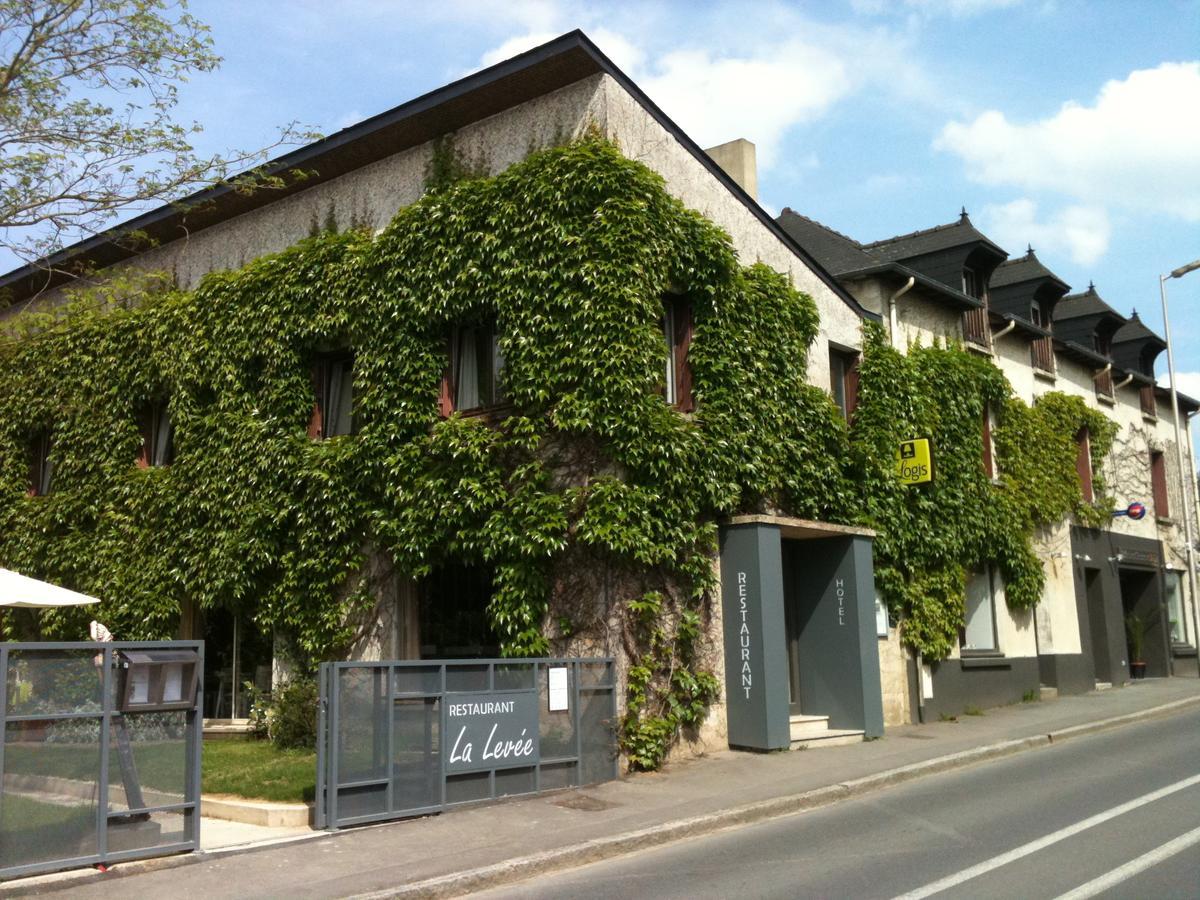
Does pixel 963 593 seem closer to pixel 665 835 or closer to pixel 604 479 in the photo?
pixel 604 479

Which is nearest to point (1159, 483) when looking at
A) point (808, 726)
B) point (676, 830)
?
point (808, 726)

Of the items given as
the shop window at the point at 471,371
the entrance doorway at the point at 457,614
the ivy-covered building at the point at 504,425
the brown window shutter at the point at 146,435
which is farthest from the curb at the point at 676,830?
the brown window shutter at the point at 146,435

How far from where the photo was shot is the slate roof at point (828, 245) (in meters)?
20.0

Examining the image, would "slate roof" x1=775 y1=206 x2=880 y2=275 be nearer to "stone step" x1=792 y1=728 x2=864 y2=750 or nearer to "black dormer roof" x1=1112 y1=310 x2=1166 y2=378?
"stone step" x1=792 y1=728 x2=864 y2=750

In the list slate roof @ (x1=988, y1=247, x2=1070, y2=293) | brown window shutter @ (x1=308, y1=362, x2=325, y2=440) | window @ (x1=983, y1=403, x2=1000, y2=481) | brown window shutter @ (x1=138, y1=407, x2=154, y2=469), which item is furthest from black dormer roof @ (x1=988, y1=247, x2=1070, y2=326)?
brown window shutter @ (x1=138, y1=407, x2=154, y2=469)

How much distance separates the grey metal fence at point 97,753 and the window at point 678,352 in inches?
298

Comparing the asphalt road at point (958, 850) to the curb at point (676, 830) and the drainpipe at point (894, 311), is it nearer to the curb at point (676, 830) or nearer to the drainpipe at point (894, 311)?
the curb at point (676, 830)

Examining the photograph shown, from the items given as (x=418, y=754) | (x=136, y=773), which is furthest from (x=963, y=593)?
(x=136, y=773)

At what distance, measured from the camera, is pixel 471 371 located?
49.1 feet

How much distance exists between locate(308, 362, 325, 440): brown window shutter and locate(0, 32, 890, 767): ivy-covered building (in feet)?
0.11

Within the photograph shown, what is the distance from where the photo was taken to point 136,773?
854cm

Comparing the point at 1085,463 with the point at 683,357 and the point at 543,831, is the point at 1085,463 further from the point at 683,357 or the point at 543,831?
the point at 543,831

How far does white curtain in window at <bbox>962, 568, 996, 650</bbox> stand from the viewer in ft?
67.3

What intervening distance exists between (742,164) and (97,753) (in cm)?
1434
